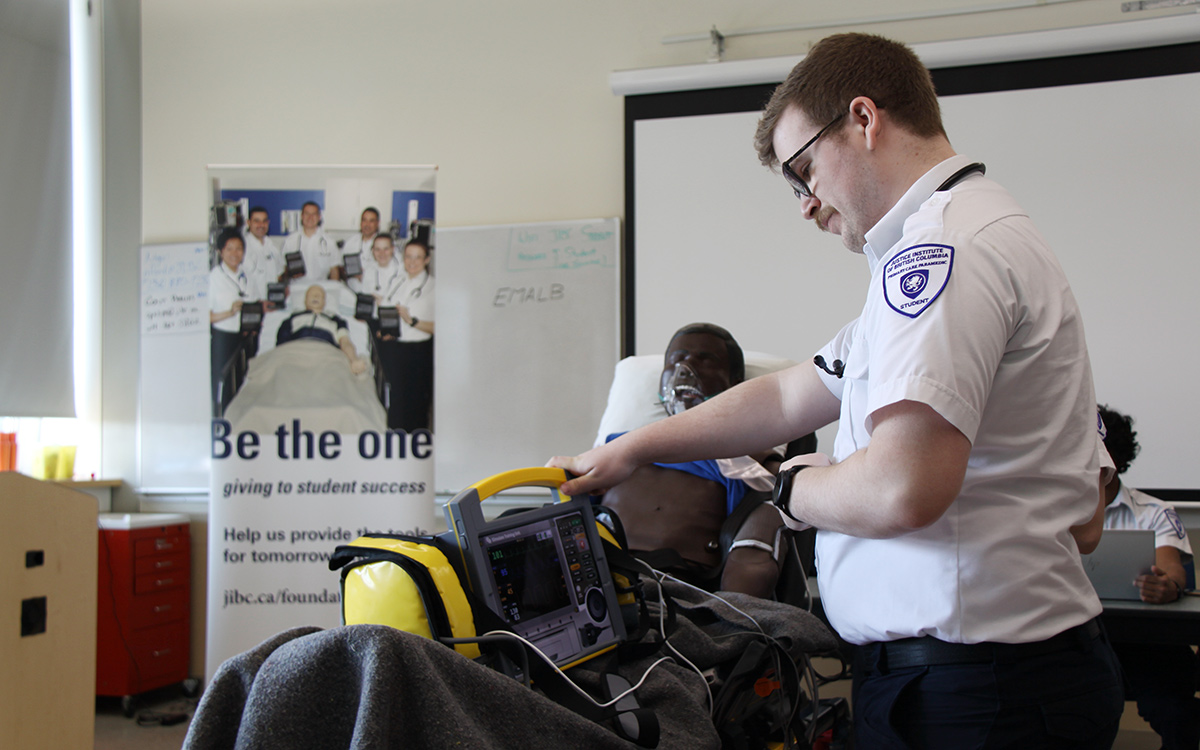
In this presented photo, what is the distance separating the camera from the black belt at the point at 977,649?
0.82m

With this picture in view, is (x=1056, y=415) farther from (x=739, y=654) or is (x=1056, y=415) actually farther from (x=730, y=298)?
(x=730, y=298)

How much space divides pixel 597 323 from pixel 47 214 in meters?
2.48

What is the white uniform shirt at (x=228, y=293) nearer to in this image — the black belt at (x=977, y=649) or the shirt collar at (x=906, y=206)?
the shirt collar at (x=906, y=206)

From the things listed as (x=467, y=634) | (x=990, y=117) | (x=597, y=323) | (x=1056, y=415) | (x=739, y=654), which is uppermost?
(x=990, y=117)

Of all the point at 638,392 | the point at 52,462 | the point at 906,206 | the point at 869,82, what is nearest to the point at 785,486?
the point at 906,206

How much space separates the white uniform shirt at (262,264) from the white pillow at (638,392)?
1.19 metres

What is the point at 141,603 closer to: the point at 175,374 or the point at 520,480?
the point at 175,374

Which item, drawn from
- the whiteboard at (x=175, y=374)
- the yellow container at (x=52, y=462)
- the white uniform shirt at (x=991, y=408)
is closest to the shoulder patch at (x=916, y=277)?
the white uniform shirt at (x=991, y=408)

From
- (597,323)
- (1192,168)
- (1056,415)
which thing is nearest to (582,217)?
(597,323)

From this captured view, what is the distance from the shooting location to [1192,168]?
2979 millimetres

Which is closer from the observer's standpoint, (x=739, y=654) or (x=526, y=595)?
(x=526, y=595)

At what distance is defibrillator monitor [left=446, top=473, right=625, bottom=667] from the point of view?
1.06 metres

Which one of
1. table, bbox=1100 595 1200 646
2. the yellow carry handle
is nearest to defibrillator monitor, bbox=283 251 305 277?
the yellow carry handle

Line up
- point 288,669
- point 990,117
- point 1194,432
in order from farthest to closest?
point 990,117 < point 1194,432 < point 288,669
